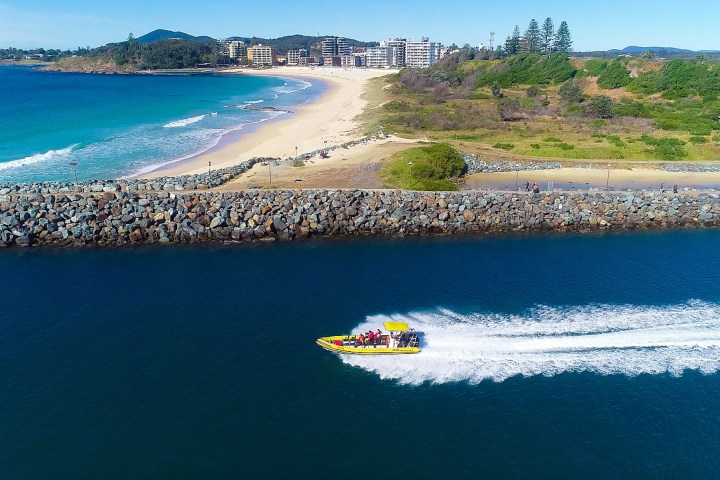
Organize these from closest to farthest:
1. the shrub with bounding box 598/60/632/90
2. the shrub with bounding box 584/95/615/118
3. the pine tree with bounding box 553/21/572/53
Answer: the shrub with bounding box 584/95/615/118 → the shrub with bounding box 598/60/632/90 → the pine tree with bounding box 553/21/572/53

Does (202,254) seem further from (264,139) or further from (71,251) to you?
(264,139)

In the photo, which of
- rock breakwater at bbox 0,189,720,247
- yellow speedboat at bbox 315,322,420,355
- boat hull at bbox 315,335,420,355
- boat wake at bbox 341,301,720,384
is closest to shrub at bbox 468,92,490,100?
rock breakwater at bbox 0,189,720,247

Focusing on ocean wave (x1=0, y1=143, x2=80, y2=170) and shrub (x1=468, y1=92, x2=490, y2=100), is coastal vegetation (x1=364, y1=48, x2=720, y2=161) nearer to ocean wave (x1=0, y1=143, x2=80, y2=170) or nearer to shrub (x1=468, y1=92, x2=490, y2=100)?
shrub (x1=468, y1=92, x2=490, y2=100)

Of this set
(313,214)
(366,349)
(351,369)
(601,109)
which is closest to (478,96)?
(601,109)

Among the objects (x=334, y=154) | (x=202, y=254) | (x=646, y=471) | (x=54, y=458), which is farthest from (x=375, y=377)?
(x=334, y=154)

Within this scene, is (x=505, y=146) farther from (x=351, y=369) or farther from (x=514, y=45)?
(x=514, y=45)

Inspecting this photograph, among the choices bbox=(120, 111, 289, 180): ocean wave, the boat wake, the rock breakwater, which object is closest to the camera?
the boat wake

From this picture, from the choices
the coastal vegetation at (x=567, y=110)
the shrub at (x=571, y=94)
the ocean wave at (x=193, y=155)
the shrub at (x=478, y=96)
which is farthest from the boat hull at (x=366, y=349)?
the shrub at (x=478, y=96)
